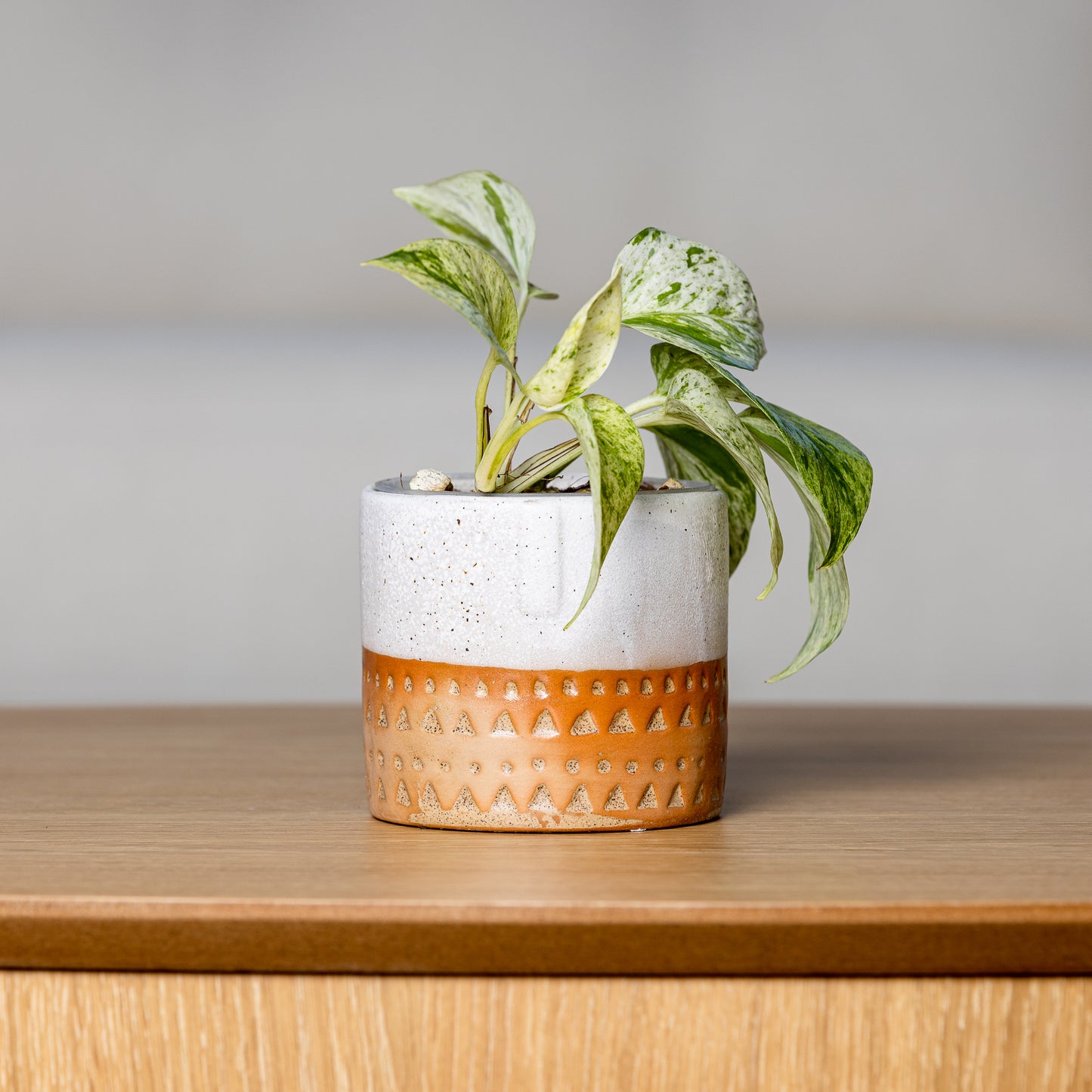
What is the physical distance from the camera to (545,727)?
0.54 m

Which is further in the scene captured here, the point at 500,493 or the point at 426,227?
the point at 426,227

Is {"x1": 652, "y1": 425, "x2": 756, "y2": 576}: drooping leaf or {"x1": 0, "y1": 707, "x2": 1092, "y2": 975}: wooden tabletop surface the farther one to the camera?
{"x1": 652, "y1": 425, "x2": 756, "y2": 576}: drooping leaf

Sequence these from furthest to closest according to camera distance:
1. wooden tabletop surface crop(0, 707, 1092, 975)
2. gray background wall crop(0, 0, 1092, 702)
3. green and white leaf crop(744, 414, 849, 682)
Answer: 1. gray background wall crop(0, 0, 1092, 702)
2. green and white leaf crop(744, 414, 849, 682)
3. wooden tabletop surface crop(0, 707, 1092, 975)

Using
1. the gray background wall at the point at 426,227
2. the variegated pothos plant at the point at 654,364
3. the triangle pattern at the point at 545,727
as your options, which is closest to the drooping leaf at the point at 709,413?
the variegated pothos plant at the point at 654,364

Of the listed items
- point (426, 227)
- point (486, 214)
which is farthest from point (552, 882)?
point (426, 227)

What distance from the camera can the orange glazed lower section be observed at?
1.78 feet

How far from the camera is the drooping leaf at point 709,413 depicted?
1.74ft

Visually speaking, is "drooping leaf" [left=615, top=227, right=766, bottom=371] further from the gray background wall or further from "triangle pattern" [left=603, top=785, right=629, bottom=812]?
the gray background wall

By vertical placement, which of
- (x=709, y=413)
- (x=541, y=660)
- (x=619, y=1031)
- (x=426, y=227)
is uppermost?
(x=426, y=227)

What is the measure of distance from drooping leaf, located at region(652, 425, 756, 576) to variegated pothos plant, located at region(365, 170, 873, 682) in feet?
0.16

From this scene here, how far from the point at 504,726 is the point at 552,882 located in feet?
0.29

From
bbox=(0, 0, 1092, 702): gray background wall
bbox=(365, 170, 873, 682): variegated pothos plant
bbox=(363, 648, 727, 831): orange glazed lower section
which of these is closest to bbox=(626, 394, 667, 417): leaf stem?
bbox=(365, 170, 873, 682): variegated pothos plant

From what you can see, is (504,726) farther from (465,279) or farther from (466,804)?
(465,279)

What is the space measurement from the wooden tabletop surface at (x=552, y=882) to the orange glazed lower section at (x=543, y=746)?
0.04 feet
